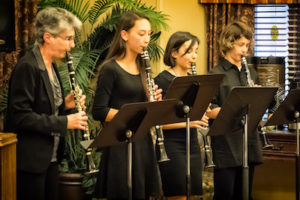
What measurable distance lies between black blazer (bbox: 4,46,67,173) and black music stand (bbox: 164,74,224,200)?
64cm

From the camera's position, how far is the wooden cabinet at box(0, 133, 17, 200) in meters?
2.58

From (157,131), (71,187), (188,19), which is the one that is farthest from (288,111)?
(188,19)

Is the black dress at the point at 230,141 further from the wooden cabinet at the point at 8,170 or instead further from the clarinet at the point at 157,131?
the wooden cabinet at the point at 8,170

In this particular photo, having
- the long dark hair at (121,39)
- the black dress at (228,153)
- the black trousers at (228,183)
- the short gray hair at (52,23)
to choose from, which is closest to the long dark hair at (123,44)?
the long dark hair at (121,39)

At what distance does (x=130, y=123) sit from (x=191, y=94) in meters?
0.52

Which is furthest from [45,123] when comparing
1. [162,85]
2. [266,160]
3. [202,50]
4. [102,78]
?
[202,50]

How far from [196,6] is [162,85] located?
2.40m

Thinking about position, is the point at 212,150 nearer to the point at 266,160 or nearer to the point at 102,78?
the point at 102,78

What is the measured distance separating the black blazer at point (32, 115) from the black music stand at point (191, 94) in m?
Result: 0.64

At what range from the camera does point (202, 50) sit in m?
5.57

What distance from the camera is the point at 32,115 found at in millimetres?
2535

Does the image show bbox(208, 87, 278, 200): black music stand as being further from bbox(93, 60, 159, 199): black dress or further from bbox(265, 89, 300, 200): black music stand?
bbox(93, 60, 159, 199): black dress

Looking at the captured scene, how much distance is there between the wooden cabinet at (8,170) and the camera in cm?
258

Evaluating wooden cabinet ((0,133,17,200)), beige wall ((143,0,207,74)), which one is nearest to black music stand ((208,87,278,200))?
wooden cabinet ((0,133,17,200))
